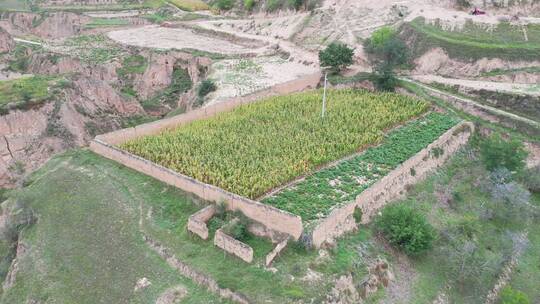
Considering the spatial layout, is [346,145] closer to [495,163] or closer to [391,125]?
[391,125]

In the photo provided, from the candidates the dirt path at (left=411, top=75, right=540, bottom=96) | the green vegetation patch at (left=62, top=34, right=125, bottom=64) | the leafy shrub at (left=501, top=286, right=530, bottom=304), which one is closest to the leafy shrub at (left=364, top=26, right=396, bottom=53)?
the dirt path at (left=411, top=75, right=540, bottom=96)

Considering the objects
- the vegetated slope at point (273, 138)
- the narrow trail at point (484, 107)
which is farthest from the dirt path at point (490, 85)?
the vegetated slope at point (273, 138)

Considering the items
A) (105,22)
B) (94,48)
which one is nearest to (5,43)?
(94,48)

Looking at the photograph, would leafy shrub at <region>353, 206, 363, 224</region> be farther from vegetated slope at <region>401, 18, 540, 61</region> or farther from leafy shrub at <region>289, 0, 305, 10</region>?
leafy shrub at <region>289, 0, 305, 10</region>

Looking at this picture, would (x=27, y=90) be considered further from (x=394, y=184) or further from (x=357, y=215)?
(x=394, y=184)

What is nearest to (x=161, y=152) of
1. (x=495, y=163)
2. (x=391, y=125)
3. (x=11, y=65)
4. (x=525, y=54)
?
(x=391, y=125)
